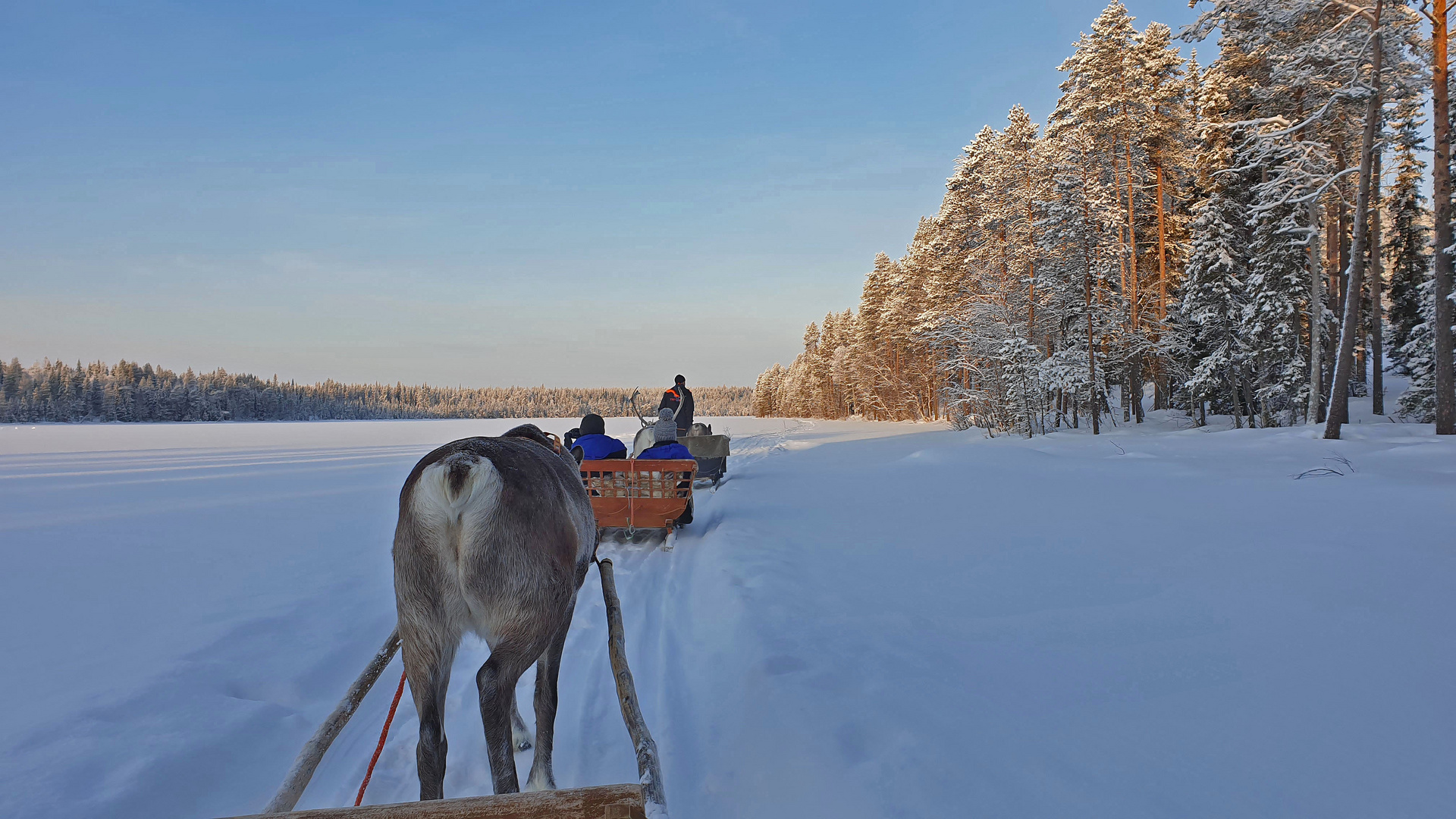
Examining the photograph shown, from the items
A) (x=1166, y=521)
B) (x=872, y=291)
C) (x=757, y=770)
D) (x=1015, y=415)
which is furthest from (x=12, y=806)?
(x=872, y=291)

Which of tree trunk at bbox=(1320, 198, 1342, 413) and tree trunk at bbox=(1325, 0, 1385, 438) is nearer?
tree trunk at bbox=(1325, 0, 1385, 438)

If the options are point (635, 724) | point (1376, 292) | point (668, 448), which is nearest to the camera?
point (635, 724)

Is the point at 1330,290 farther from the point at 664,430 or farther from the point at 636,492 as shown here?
the point at 636,492

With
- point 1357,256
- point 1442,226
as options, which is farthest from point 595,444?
point 1442,226

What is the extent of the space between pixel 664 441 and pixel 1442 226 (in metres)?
16.6

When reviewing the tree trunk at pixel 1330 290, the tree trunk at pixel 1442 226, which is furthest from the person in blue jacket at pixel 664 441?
the tree trunk at pixel 1330 290

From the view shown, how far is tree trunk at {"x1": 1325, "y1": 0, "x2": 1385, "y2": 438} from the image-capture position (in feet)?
42.1

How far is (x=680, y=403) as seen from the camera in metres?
13.3

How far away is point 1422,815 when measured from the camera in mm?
2133

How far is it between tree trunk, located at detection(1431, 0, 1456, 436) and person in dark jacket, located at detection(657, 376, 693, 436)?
14662mm

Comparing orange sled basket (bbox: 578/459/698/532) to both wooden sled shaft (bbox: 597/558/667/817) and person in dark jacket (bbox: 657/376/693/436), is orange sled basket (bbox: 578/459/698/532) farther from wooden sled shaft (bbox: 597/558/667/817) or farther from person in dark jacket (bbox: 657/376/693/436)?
wooden sled shaft (bbox: 597/558/667/817)

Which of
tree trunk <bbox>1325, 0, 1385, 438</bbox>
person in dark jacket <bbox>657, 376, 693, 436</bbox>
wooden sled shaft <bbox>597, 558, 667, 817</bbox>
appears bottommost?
wooden sled shaft <bbox>597, 558, 667, 817</bbox>

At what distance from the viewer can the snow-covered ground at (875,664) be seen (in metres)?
2.62

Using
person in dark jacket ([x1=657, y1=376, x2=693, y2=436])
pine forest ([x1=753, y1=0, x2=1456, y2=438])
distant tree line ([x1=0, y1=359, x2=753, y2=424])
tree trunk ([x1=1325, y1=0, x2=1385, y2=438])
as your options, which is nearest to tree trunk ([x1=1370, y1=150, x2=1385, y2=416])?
pine forest ([x1=753, y1=0, x2=1456, y2=438])
